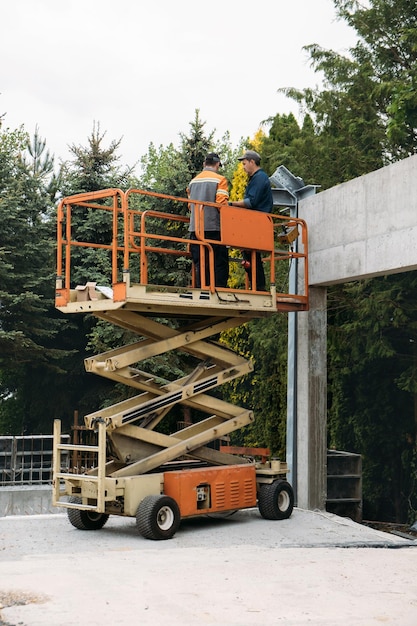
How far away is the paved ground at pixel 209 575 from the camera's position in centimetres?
646

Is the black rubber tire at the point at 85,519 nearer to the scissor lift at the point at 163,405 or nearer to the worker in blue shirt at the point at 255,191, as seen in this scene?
the scissor lift at the point at 163,405

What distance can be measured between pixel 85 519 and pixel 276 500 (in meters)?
2.47

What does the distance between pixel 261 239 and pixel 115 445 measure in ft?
10.7

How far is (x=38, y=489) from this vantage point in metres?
18.3

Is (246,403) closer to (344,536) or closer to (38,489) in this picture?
(38,489)

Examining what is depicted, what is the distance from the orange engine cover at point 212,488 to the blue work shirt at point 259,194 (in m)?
3.42

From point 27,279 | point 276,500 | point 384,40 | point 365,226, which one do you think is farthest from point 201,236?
point 27,279

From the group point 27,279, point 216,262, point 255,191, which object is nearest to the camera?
point 216,262

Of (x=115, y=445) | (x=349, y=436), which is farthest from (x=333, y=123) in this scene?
(x=115, y=445)

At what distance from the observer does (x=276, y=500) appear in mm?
11555

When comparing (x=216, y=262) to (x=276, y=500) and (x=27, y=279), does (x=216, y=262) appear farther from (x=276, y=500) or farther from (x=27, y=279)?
(x=27, y=279)

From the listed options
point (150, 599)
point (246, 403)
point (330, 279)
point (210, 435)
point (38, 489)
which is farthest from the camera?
point (246, 403)

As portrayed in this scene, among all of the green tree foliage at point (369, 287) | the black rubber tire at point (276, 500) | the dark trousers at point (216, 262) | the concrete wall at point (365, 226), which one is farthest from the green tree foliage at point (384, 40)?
the black rubber tire at point (276, 500)

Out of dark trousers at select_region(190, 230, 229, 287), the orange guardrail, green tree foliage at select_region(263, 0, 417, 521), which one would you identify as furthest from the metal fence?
dark trousers at select_region(190, 230, 229, 287)
